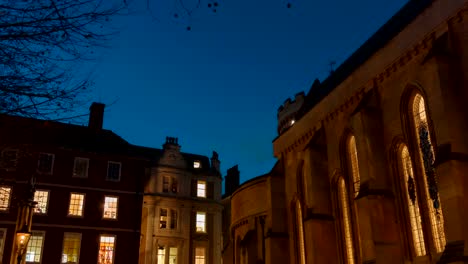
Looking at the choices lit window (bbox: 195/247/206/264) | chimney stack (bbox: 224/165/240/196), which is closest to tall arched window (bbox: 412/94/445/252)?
lit window (bbox: 195/247/206/264)

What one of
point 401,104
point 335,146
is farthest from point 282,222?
point 401,104

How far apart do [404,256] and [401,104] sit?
5.29 metres

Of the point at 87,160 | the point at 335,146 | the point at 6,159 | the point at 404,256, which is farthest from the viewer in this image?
the point at 87,160

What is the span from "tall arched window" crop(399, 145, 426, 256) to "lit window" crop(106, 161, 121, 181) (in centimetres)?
2479

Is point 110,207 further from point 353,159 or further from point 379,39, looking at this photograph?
point 379,39

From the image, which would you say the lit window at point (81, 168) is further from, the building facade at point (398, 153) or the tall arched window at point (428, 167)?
the tall arched window at point (428, 167)

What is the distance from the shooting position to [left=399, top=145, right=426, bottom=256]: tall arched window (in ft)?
52.3

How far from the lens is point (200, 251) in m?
40.7

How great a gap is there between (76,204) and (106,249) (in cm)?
393

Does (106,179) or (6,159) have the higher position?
(106,179)

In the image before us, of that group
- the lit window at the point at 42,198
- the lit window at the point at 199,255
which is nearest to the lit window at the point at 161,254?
the lit window at the point at 199,255

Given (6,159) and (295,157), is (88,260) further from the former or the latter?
(6,159)

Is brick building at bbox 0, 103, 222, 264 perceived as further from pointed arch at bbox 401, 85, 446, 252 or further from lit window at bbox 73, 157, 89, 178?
pointed arch at bbox 401, 85, 446, 252

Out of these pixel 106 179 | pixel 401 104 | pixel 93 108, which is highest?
pixel 93 108
